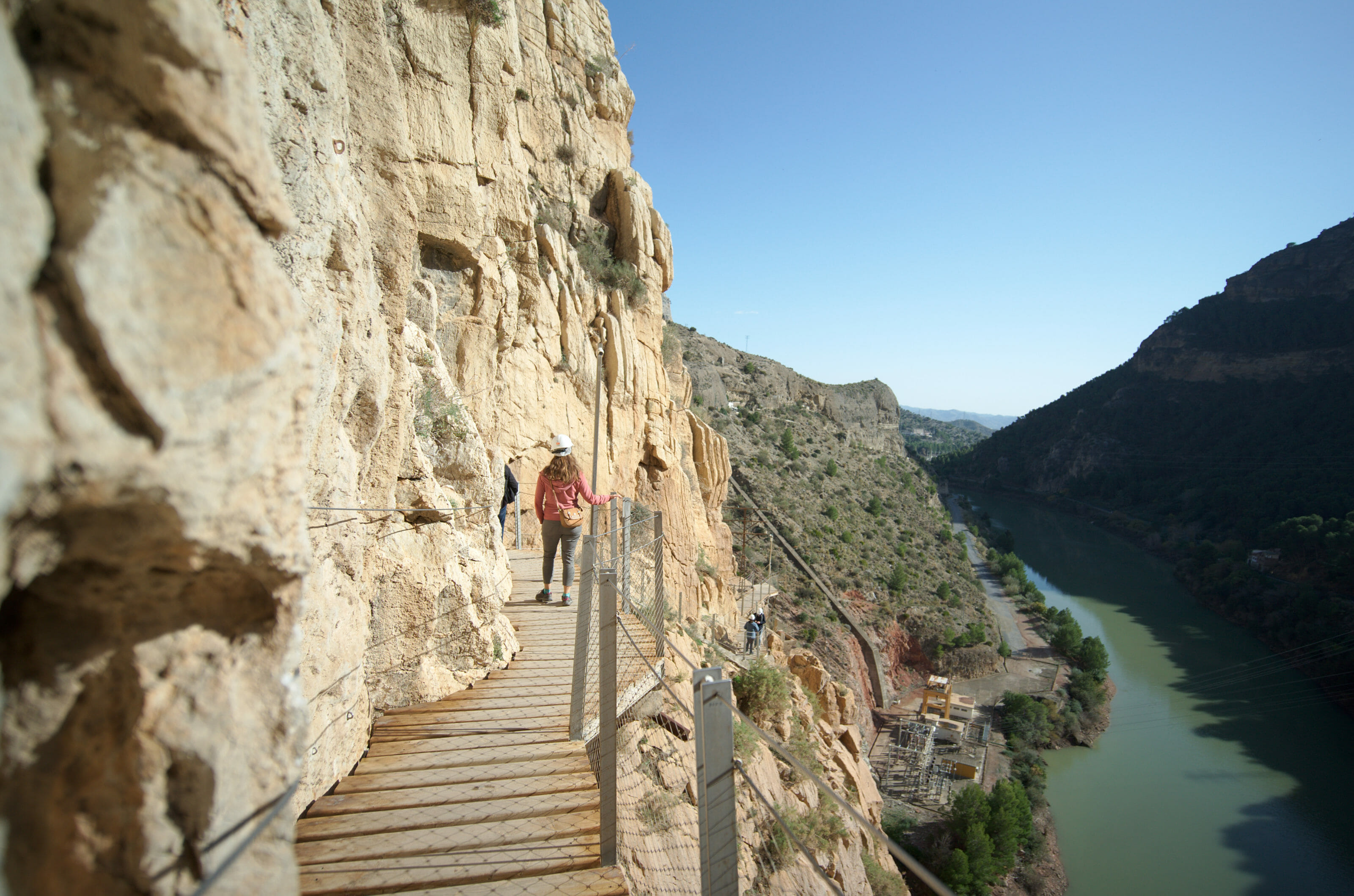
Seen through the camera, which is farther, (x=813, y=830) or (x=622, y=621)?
(x=813, y=830)

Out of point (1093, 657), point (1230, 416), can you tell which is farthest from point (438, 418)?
point (1230, 416)

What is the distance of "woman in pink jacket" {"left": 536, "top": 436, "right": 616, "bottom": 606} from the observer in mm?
6559

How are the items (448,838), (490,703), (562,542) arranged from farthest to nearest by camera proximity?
(562,542) → (490,703) → (448,838)

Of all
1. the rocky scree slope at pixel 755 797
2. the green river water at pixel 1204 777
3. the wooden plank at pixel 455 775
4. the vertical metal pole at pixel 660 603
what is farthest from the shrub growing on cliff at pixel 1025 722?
the wooden plank at pixel 455 775

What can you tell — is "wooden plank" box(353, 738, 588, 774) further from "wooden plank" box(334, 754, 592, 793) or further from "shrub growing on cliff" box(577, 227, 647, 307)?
"shrub growing on cliff" box(577, 227, 647, 307)

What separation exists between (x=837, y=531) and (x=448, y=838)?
43.6 meters

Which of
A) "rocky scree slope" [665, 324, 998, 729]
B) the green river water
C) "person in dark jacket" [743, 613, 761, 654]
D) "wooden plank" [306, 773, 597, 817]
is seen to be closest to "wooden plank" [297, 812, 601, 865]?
"wooden plank" [306, 773, 597, 817]

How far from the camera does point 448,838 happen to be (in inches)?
142

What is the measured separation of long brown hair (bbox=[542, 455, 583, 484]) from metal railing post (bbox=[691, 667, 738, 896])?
13.6 feet

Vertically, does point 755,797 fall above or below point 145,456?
below

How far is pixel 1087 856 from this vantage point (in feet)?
84.3

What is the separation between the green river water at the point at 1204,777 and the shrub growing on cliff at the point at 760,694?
20.2m

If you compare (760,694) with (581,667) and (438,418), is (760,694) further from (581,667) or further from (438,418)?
(438,418)

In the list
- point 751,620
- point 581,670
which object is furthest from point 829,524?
point 581,670
